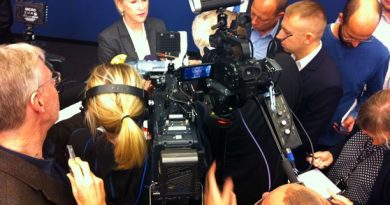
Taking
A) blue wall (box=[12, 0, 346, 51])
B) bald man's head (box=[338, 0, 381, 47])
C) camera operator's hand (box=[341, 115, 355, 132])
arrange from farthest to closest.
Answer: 1. blue wall (box=[12, 0, 346, 51])
2. camera operator's hand (box=[341, 115, 355, 132])
3. bald man's head (box=[338, 0, 381, 47])

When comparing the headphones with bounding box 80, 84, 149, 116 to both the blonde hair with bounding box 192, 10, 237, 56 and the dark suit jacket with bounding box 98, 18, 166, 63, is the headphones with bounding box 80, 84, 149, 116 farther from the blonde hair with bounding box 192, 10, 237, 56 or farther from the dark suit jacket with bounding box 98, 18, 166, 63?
the dark suit jacket with bounding box 98, 18, 166, 63

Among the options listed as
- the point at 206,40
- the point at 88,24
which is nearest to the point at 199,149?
the point at 206,40

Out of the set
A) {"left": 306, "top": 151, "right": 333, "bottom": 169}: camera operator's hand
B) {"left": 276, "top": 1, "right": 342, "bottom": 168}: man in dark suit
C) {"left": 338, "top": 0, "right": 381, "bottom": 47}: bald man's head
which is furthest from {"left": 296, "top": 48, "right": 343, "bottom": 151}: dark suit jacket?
{"left": 338, "top": 0, "right": 381, "bottom": 47}: bald man's head

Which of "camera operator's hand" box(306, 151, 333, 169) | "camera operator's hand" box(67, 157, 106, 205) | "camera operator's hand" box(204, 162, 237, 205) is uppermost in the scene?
"camera operator's hand" box(67, 157, 106, 205)

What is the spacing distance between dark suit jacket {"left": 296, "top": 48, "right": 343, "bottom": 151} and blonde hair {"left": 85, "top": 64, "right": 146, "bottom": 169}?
858 millimetres

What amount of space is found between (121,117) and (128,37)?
3.96 feet

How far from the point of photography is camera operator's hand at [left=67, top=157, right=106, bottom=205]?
39.8 inches

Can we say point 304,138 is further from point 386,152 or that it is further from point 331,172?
point 386,152

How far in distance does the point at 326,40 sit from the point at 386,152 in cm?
75

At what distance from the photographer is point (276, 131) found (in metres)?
1.10

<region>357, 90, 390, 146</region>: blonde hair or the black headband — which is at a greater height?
the black headband

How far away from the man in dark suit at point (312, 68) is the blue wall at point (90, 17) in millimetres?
2476

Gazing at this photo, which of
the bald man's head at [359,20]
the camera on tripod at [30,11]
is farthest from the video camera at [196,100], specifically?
the camera on tripod at [30,11]

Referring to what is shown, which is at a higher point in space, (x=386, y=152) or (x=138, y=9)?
(x=138, y=9)
